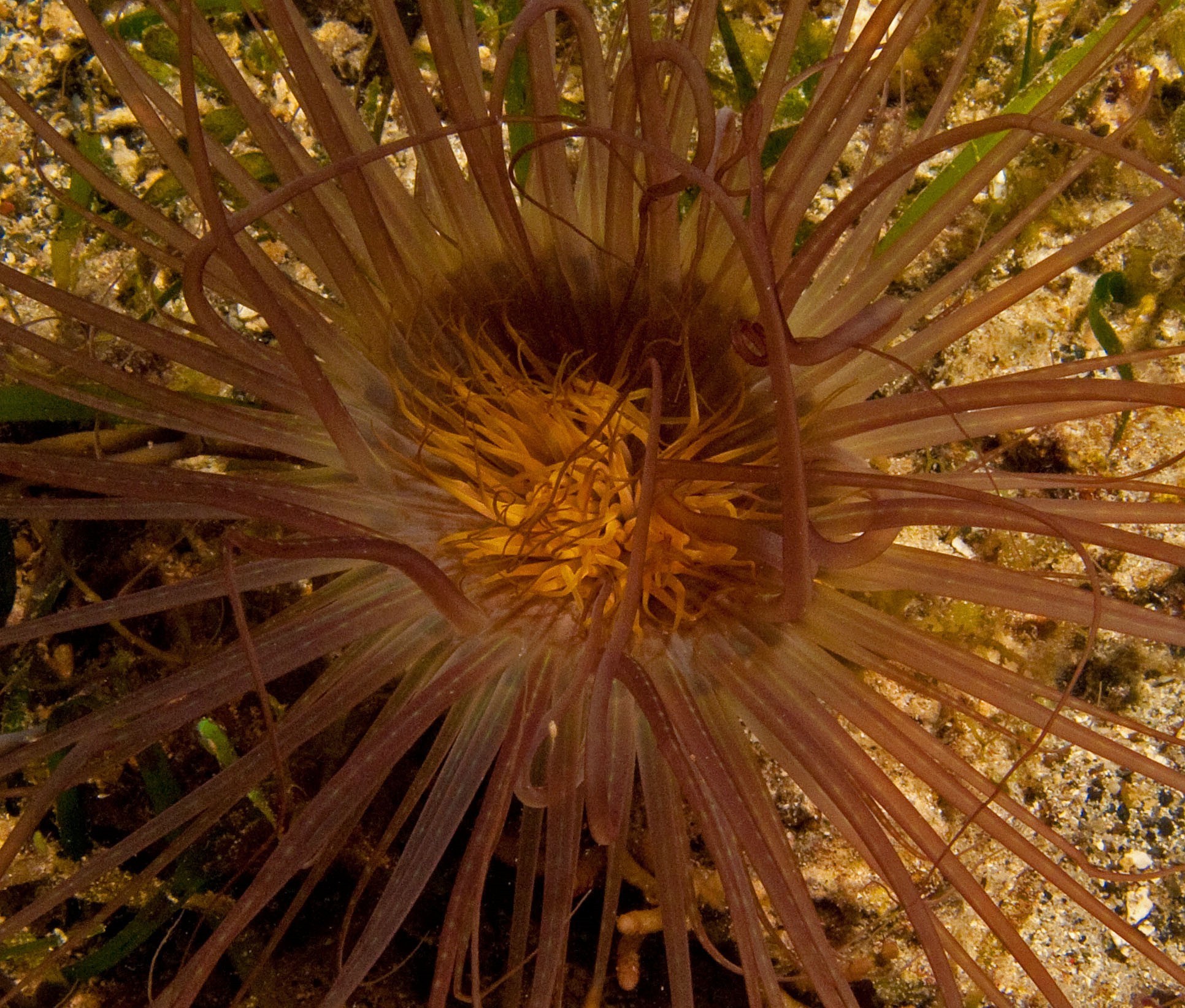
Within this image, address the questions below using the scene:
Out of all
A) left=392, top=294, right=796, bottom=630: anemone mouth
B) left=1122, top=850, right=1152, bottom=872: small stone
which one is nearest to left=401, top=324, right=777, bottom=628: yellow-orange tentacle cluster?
left=392, top=294, right=796, bottom=630: anemone mouth

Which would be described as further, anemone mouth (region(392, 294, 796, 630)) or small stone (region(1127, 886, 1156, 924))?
small stone (region(1127, 886, 1156, 924))

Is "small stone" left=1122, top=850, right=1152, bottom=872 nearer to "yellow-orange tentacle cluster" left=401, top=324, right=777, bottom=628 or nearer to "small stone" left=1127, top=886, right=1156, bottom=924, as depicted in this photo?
"small stone" left=1127, top=886, right=1156, bottom=924

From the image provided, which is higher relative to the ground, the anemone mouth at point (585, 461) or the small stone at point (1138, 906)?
the anemone mouth at point (585, 461)

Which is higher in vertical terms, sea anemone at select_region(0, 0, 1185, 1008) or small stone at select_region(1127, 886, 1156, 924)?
sea anemone at select_region(0, 0, 1185, 1008)

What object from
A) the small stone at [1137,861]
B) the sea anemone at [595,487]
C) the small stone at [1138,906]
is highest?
the sea anemone at [595,487]

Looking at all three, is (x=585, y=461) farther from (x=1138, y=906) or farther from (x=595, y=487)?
(x=1138, y=906)

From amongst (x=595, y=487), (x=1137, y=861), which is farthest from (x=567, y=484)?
(x=1137, y=861)

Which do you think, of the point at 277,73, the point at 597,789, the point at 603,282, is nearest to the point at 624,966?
the point at 597,789

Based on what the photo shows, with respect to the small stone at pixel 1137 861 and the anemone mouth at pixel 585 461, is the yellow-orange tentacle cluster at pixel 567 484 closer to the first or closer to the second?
the anemone mouth at pixel 585 461

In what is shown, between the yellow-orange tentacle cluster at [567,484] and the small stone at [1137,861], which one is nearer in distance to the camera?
the yellow-orange tentacle cluster at [567,484]

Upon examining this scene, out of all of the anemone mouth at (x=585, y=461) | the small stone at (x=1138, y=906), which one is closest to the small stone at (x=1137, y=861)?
the small stone at (x=1138, y=906)
